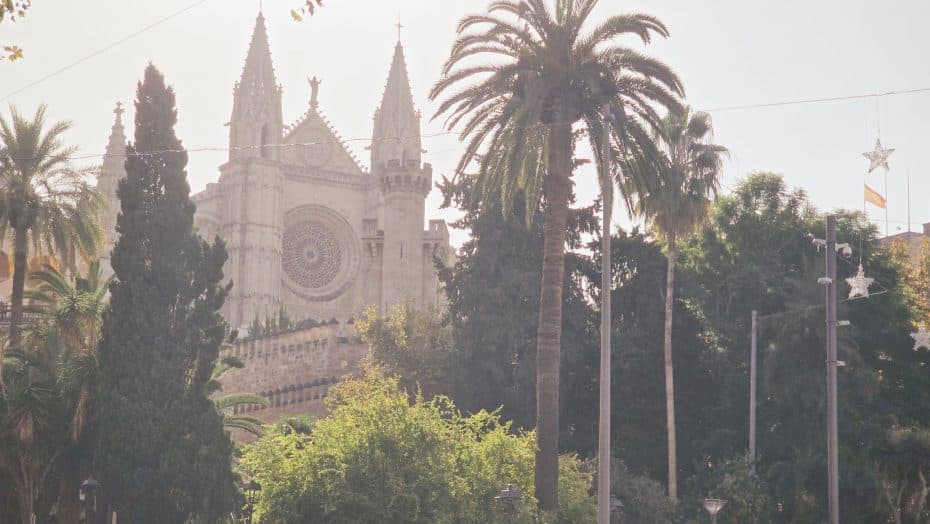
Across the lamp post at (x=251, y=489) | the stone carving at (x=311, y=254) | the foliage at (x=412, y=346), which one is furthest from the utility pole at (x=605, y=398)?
the stone carving at (x=311, y=254)

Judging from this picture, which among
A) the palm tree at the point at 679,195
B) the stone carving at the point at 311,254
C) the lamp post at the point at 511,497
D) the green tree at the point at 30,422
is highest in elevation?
the stone carving at the point at 311,254

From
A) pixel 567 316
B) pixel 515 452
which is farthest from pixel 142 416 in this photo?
pixel 567 316

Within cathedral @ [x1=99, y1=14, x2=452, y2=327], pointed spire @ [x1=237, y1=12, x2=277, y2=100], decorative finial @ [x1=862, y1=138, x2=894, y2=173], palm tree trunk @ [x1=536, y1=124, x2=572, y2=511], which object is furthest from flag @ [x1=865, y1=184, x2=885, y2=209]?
pointed spire @ [x1=237, y1=12, x2=277, y2=100]

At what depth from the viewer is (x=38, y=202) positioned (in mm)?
29141

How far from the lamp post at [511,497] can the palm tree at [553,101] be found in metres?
0.64

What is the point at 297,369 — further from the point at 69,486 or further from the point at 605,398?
the point at 605,398

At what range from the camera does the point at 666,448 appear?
127ft

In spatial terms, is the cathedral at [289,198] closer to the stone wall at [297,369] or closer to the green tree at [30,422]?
the stone wall at [297,369]

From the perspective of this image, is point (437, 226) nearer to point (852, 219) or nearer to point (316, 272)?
point (852, 219)

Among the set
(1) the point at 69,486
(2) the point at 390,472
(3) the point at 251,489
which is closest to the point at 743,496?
(3) the point at 251,489

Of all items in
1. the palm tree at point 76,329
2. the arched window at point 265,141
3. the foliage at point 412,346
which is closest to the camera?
the palm tree at point 76,329

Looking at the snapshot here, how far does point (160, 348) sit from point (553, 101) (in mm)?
9707

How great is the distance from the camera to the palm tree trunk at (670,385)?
119 ft

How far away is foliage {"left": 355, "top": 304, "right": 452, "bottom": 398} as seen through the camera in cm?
4116
